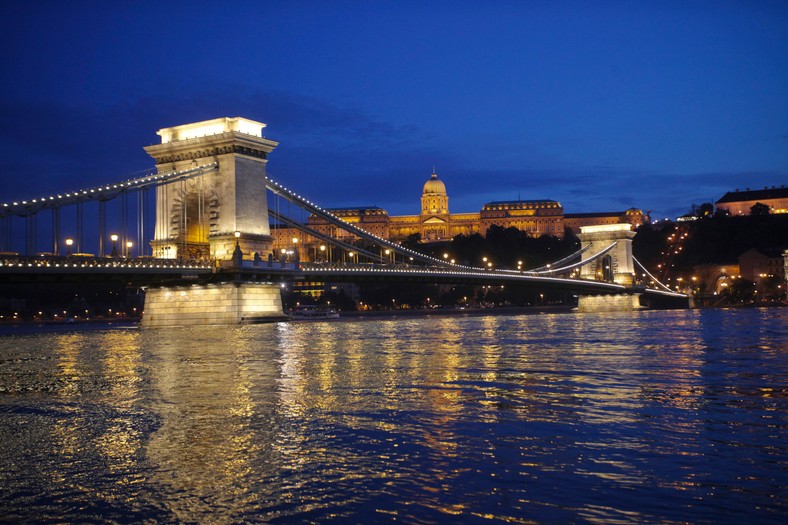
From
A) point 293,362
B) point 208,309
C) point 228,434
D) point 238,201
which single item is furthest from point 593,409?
point 238,201

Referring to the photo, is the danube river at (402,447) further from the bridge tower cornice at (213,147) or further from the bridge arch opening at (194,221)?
the bridge arch opening at (194,221)

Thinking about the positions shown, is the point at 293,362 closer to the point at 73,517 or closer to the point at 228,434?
the point at 228,434

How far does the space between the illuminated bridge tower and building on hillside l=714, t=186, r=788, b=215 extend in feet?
464

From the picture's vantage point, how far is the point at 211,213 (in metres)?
56.2

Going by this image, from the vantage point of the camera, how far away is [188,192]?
187 ft

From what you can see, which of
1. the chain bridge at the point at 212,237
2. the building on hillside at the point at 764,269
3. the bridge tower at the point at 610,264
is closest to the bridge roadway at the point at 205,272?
the chain bridge at the point at 212,237

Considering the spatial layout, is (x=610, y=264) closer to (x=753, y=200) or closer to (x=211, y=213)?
(x=211, y=213)

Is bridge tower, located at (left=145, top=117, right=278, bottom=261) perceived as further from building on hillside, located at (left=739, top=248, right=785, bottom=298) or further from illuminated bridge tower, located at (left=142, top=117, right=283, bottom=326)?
building on hillside, located at (left=739, top=248, right=785, bottom=298)

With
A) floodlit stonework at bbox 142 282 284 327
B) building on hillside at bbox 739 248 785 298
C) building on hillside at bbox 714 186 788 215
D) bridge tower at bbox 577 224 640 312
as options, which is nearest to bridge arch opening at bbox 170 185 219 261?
floodlit stonework at bbox 142 282 284 327

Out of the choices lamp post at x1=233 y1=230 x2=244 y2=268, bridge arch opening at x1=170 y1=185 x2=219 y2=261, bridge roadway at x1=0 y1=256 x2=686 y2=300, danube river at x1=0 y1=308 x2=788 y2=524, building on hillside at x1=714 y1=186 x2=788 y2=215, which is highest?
building on hillside at x1=714 y1=186 x2=788 y2=215

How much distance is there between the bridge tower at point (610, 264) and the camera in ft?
317

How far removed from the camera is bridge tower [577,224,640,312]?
96688 mm

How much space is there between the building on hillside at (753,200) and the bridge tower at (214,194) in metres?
141

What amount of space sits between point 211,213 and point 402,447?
161ft
